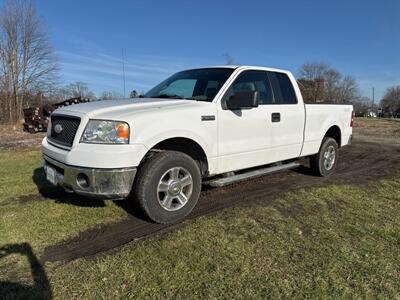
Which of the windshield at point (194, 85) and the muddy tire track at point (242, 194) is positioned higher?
the windshield at point (194, 85)

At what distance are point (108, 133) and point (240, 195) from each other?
2544 mm

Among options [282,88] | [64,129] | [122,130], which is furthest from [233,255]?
[282,88]

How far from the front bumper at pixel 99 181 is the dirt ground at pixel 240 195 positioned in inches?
19.5

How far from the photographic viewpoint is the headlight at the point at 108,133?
3553mm

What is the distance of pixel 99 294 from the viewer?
8.60 feet

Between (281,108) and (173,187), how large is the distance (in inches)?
92.6

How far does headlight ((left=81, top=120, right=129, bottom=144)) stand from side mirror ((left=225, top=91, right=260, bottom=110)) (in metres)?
1.55

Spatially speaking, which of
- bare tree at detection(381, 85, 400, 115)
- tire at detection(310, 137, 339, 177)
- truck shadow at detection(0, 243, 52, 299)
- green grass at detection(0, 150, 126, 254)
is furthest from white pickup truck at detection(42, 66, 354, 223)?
bare tree at detection(381, 85, 400, 115)

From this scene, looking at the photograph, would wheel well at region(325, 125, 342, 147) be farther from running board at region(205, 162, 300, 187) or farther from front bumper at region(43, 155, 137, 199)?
Result: front bumper at region(43, 155, 137, 199)

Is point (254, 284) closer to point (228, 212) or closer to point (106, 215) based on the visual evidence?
point (228, 212)

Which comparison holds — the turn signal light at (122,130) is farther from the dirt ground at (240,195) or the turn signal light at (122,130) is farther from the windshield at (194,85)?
the windshield at (194,85)

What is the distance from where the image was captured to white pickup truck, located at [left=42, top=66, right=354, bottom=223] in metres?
3.59

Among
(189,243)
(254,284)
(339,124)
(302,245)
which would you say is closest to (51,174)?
(189,243)

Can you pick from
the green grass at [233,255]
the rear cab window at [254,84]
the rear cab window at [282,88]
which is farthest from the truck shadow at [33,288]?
the rear cab window at [282,88]
